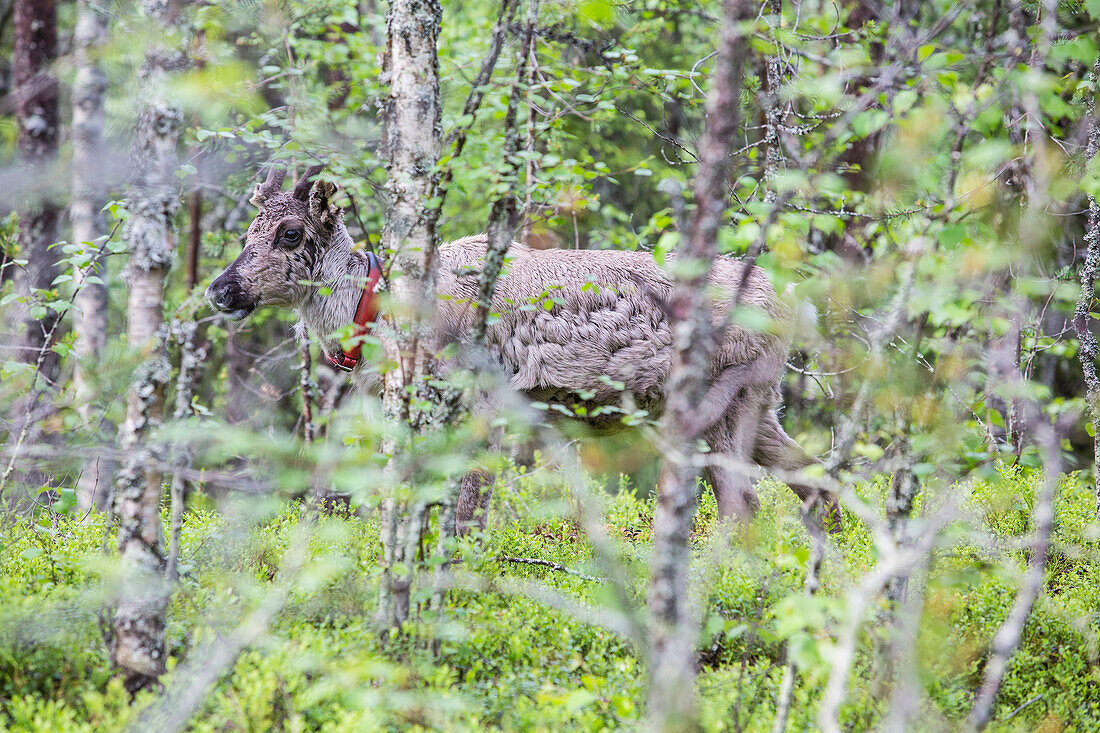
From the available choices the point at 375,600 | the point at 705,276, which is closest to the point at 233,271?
the point at 375,600

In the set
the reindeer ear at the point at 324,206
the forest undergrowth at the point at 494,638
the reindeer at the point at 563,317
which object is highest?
the reindeer ear at the point at 324,206

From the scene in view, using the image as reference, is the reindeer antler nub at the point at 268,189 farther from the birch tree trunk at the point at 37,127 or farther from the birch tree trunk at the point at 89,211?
the birch tree trunk at the point at 37,127

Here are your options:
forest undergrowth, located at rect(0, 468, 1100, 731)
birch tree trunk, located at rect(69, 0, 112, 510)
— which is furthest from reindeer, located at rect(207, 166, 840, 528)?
birch tree trunk, located at rect(69, 0, 112, 510)

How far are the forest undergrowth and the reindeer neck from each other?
1810 mm

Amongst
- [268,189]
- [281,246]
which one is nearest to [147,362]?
[281,246]

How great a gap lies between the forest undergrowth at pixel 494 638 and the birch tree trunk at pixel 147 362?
0.17m

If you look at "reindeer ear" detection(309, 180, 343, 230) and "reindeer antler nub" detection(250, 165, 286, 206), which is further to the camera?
"reindeer antler nub" detection(250, 165, 286, 206)

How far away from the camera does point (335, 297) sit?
701 cm

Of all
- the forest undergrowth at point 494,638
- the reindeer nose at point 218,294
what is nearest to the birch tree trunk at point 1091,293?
the forest undergrowth at point 494,638

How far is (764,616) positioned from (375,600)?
2.10m

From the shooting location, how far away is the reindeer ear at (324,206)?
21.4 feet

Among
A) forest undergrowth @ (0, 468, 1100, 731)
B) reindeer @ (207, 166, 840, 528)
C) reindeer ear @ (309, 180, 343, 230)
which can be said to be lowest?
forest undergrowth @ (0, 468, 1100, 731)

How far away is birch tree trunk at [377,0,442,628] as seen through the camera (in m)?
4.41

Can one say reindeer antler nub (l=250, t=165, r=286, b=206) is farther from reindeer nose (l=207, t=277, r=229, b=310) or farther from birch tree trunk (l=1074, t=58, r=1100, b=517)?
birch tree trunk (l=1074, t=58, r=1100, b=517)
